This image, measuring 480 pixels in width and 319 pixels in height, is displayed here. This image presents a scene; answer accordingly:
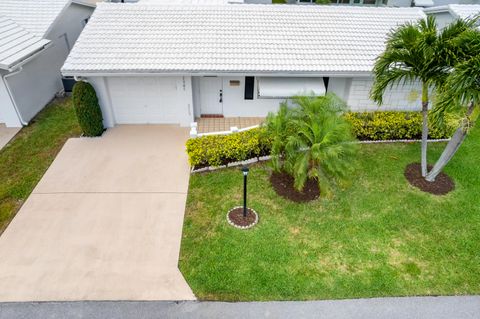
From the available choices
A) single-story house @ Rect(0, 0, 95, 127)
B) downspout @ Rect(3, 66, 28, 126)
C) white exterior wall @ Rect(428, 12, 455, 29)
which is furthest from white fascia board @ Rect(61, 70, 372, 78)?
white exterior wall @ Rect(428, 12, 455, 29)

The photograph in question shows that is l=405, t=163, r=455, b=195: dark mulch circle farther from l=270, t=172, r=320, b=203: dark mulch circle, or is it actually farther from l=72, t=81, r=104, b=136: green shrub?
l=72, t=81, r=104, b=136: green shrub

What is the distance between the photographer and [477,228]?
10617mm

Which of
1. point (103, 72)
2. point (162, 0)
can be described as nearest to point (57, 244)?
point (103, 72)

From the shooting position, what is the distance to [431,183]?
1230cm

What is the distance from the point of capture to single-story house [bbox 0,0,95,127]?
14891mm

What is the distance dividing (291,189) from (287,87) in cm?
485

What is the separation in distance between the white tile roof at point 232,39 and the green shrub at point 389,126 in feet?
6.67

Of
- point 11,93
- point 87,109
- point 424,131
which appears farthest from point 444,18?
point 11,93

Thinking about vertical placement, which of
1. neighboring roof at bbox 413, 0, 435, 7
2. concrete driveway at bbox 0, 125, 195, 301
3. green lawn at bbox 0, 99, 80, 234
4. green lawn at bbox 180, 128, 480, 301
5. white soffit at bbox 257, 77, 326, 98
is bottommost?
green lawn at bbox 0, 99, 80, 234

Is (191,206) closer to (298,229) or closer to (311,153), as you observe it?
(298,229)

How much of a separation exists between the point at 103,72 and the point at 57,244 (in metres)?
7.01

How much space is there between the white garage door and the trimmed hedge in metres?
3.25

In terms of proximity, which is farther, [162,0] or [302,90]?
[162,0]

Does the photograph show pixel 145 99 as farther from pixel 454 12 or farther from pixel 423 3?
pixel 423 3
